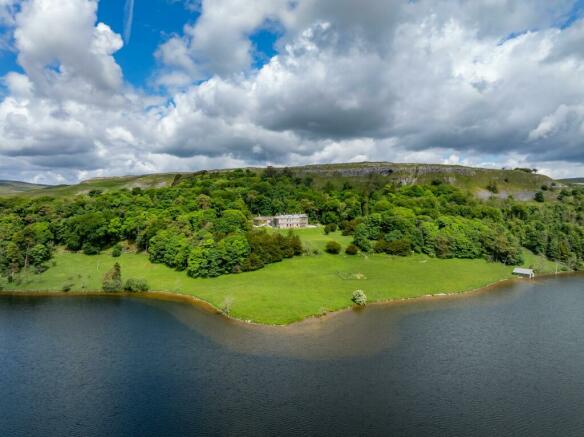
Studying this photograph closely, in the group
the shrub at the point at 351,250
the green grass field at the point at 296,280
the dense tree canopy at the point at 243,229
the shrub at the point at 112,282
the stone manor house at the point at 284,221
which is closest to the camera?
the green grass field at the point at 296,280

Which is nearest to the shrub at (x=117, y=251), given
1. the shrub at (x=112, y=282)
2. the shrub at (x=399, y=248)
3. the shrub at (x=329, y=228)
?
the shrub at (x=112, y=282)

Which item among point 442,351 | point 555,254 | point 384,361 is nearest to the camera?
point 384,361

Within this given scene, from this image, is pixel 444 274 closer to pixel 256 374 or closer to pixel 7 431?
pixel 256 374

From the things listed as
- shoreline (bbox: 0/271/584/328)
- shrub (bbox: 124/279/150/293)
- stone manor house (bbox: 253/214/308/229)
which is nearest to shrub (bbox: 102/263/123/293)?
shoreline (bbox: 0/271/584/328)

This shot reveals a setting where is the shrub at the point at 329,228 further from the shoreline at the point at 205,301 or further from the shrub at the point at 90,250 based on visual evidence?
the shrub at the point at 90,250

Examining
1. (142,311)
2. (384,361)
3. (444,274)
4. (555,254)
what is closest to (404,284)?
(444,274)

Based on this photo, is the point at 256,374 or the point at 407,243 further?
the point at 407,243

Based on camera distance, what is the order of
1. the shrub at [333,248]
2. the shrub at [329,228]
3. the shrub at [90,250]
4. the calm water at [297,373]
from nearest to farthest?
the calm water at [297,373] < the shrub at [333,248] < the shrub at [90,250] < the shrub at [329,228]
